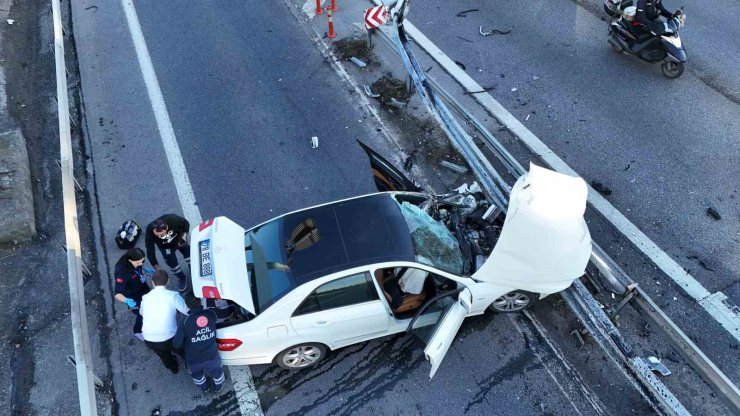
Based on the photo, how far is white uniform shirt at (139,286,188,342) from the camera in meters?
4.90

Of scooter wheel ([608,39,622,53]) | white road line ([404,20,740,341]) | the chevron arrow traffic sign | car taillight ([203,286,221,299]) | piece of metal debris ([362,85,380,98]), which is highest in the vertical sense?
the chevron arrow traffic sign

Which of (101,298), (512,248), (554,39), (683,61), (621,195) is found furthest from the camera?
(554,39)

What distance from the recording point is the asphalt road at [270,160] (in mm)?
5438

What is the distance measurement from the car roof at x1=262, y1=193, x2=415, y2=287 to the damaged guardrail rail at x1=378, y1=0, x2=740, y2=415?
170cm

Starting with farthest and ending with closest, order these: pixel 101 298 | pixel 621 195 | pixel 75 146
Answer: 1. pixel 75 146
2. pixel 621 195
3. pixel 101 298

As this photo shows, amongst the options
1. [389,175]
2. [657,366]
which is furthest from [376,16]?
[657,366]

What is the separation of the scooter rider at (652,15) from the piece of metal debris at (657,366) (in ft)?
19.9

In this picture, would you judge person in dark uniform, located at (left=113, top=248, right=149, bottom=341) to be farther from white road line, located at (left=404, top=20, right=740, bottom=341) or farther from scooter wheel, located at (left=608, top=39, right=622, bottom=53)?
scooter wheel, located at (left=608, top=39, right=622, bottom=53)

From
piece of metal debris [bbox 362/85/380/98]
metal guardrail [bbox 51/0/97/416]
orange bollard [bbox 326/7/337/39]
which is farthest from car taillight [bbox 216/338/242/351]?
orange bollard [bbox 326/7/337/39]

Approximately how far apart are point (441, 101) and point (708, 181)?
4.09m

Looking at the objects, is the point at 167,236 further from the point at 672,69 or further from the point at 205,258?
the point at 672,69

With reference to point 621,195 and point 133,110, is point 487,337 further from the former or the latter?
point 133,110

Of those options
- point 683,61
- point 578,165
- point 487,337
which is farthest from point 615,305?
point 683,61

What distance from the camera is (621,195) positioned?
737 centimetres
